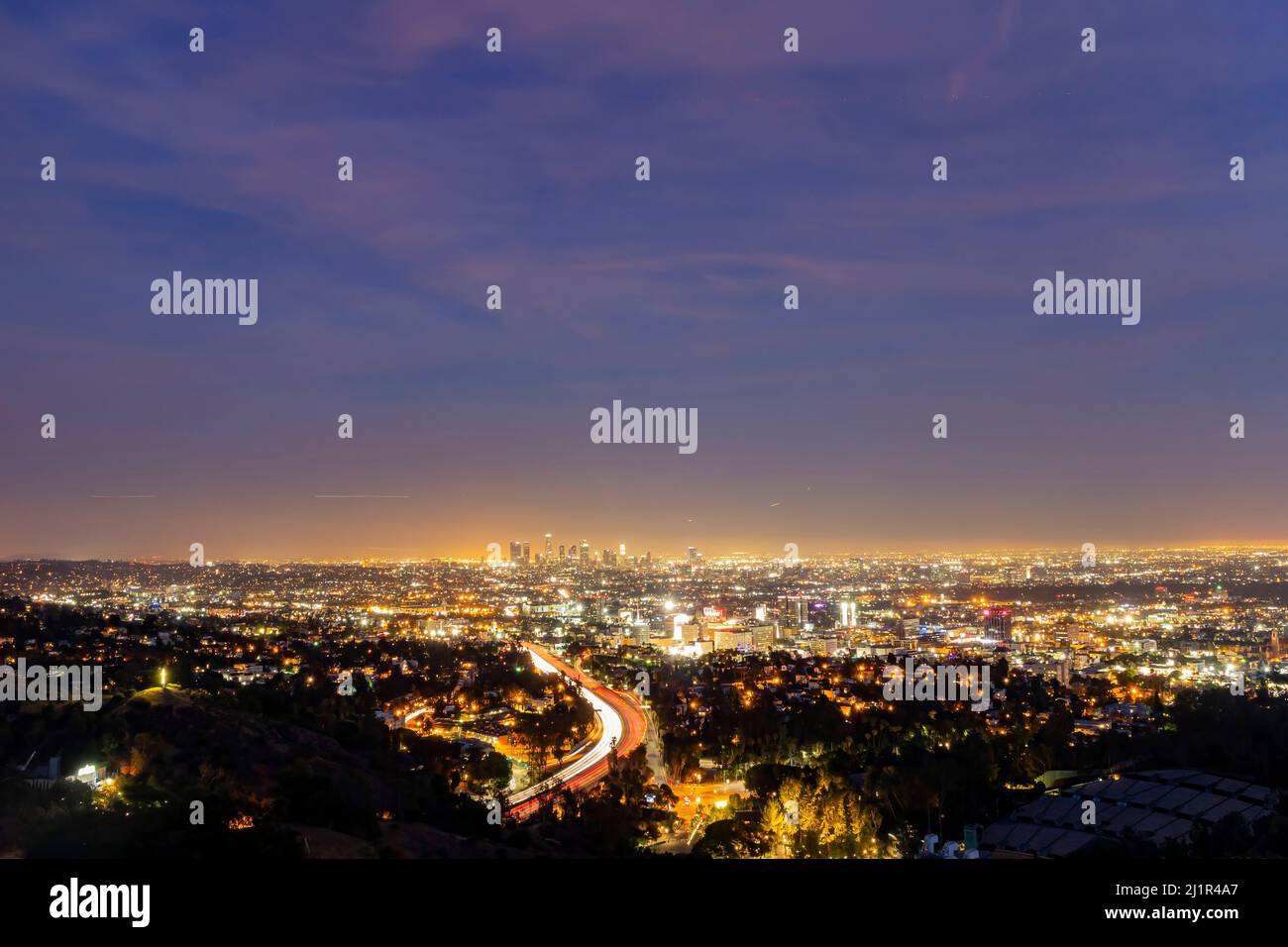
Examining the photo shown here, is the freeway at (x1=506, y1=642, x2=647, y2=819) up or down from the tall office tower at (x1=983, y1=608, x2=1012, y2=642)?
up

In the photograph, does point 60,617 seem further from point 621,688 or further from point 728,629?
point 728,629

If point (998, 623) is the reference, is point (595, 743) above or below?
above

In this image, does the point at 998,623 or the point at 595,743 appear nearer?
the point at 595,743

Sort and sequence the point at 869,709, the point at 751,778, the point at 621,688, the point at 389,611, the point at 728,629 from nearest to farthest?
the point at 751,778 < the point at 869,709 < the point at 621,688 < the point at 728,629 < the point at 389,611

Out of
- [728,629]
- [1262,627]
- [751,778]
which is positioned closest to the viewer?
[751,778]
